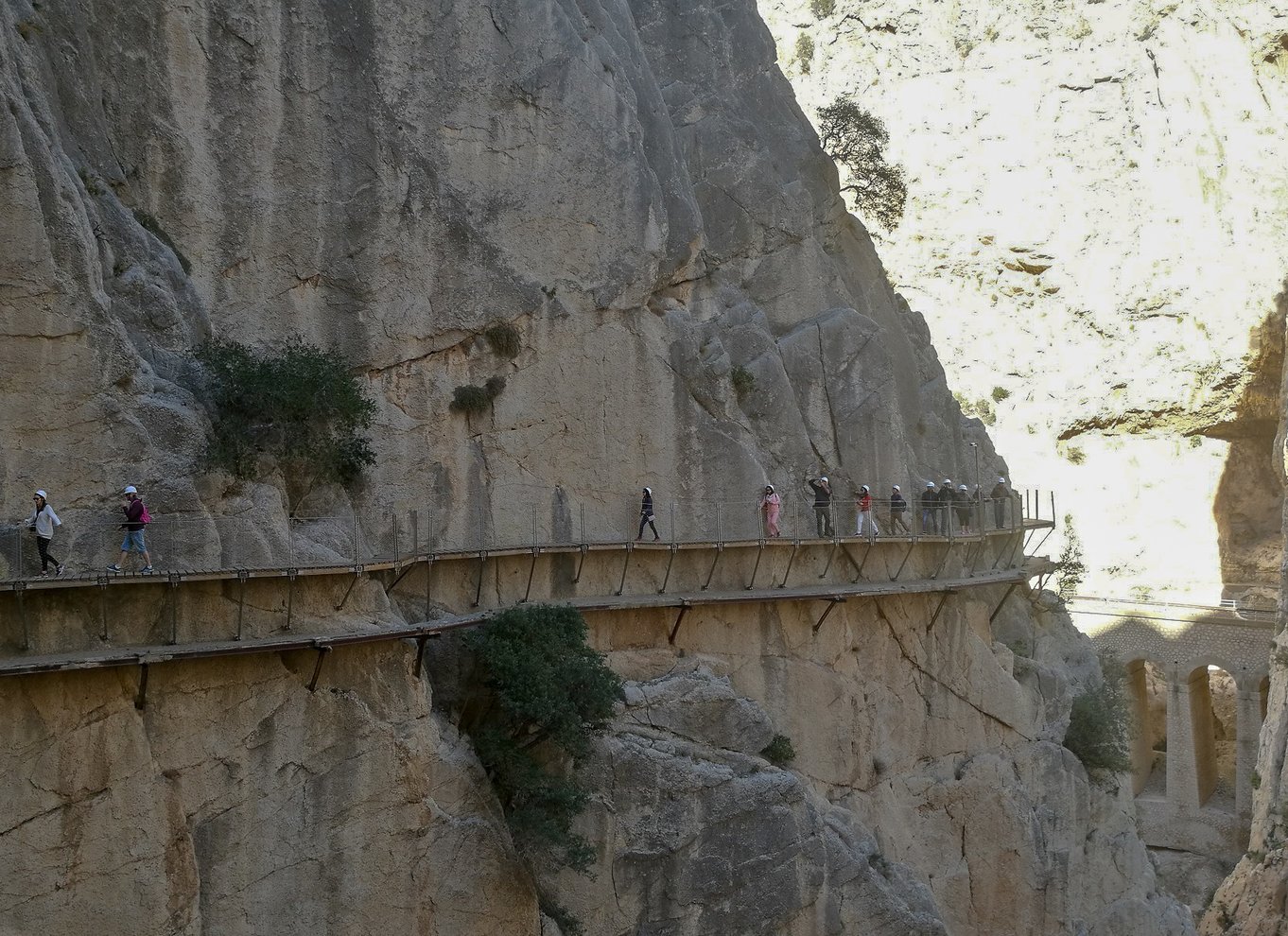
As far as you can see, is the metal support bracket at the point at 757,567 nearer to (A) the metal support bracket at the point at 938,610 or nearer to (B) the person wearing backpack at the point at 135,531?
(A) the metal support bracket at the point at 938,610

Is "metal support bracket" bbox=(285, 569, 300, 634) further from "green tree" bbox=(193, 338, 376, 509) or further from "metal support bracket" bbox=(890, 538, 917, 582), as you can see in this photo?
"metal support bracket" bbox=(890, 538, 917, 582)

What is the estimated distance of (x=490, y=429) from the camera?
83.7 feet

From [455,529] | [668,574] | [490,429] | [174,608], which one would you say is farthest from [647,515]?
[174,608]

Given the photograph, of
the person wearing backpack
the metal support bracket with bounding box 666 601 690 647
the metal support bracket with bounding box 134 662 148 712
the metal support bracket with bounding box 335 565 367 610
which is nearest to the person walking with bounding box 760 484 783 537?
the metal support bracket with bounding box 666 601 690 647

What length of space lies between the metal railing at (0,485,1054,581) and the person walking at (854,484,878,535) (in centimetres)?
9

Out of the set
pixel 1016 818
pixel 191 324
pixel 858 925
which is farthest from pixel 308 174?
pixel 1016 818

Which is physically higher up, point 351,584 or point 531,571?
point 531,571

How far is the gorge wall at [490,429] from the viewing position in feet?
56.9

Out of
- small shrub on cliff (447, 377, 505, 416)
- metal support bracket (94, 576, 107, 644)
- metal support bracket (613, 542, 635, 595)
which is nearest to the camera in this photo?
metal support bracket (94, 576, 107, 644)

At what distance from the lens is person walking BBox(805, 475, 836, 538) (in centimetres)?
2841

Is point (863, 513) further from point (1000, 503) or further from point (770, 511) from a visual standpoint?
point (1000, 503)

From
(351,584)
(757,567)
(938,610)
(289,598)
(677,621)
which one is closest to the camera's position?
(289,598)

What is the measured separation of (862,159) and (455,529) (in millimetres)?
21301

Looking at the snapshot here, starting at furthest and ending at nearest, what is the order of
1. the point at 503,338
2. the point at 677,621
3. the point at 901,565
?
the point at 901,565, the point at 503,338, the point at 677,621
